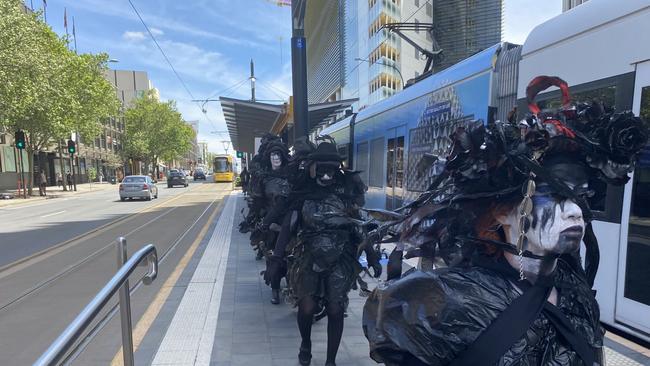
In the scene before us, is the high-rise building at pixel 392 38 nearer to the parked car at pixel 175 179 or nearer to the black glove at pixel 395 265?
the parked car at pixel 175 179

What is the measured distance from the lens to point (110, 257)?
8.38 meters

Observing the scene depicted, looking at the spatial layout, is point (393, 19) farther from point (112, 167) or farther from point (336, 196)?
point (112, 167)

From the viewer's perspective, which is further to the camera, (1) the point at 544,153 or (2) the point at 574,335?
(1) the point at 544,153

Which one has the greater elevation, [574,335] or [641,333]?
[574,335]

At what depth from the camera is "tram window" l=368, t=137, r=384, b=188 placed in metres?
9.62

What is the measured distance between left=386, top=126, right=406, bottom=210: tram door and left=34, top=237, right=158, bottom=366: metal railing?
19.7ft

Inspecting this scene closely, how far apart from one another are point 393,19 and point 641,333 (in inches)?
1546

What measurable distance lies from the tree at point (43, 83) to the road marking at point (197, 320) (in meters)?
20.7

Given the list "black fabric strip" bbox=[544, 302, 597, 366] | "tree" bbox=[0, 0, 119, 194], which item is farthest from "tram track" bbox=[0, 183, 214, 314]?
"tree" bbox=[0, 0, 119, 194]

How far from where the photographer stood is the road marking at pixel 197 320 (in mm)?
3668

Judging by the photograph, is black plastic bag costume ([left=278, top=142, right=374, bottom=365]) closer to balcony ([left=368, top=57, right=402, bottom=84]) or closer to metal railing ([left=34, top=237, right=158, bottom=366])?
metal railing ([left=34, top=237, right=158, bottom=366])

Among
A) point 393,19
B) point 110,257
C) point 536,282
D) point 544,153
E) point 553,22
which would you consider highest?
point 393,19

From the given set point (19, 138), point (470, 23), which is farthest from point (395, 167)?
point (470, 23)

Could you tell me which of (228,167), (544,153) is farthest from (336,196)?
(228,167)
